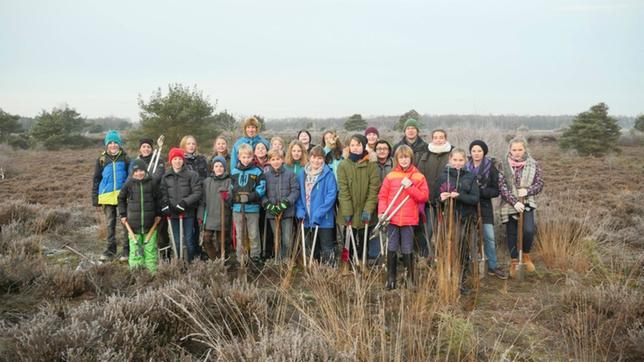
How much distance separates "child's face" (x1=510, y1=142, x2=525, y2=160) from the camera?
18.6 feet

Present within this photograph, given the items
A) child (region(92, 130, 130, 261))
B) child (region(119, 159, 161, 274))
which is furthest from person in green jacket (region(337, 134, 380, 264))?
child (region(92, 130, 130, 261))

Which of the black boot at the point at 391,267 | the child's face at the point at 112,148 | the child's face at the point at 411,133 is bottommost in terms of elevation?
the black boot at the point at 391,267

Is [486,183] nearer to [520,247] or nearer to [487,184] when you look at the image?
[487,184]

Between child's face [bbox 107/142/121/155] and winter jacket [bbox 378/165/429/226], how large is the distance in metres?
4.40

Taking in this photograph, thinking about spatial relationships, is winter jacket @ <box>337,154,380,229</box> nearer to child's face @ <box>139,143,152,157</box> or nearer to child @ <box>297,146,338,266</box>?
child @ <box>297,146,338,266</box>

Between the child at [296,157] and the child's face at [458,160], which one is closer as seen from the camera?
the child's face at [458,160]

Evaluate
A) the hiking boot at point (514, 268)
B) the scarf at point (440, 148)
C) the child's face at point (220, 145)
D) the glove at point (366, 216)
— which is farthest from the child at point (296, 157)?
the hiking boot at point (514, 268)

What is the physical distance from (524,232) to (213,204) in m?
4.32

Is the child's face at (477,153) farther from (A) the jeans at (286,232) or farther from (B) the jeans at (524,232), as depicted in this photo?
(A) the jeans at (286,232)

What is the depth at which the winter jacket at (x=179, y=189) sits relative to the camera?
585 cm

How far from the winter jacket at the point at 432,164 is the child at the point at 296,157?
1.68 m

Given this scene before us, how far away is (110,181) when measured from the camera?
669cm

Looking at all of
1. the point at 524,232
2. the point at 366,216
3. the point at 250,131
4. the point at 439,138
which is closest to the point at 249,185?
the point at 250,131

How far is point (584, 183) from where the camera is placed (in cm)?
1532
